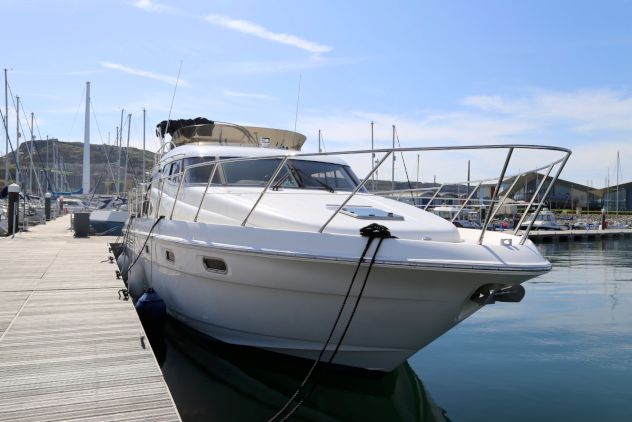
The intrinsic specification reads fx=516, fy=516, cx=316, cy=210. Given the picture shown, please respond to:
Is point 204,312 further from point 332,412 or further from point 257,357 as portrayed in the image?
point 332,412

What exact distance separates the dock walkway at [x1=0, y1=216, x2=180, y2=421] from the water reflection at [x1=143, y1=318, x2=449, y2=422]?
0.87m

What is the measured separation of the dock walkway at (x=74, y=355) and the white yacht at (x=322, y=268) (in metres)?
1.04

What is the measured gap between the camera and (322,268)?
4.68 metres

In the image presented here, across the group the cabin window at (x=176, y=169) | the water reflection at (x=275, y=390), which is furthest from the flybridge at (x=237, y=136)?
the water reflection at (x=275, y=390)

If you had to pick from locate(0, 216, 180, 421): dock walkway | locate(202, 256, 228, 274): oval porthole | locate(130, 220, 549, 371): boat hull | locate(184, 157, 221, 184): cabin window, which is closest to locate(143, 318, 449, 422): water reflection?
locate(130, 220, 549, 371): boat hull

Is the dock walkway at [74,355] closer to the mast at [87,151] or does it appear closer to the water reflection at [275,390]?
the water reflection at [275,390]

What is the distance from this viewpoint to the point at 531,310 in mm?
9727

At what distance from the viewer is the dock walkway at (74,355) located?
360 cm

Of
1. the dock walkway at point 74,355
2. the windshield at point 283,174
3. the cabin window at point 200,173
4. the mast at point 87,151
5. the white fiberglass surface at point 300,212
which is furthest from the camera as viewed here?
the mast at point 87,151

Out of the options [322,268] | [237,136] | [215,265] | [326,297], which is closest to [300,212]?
[322,268]

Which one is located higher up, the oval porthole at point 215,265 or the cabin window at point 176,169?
the cabin window at point 176,169

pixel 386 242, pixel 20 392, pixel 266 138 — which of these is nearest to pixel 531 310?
pixel 266 138

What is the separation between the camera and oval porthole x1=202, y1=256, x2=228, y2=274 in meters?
5.49

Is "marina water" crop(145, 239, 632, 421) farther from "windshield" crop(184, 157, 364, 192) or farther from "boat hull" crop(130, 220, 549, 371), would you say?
"windshield" crop(184, 157, 364, 192)
